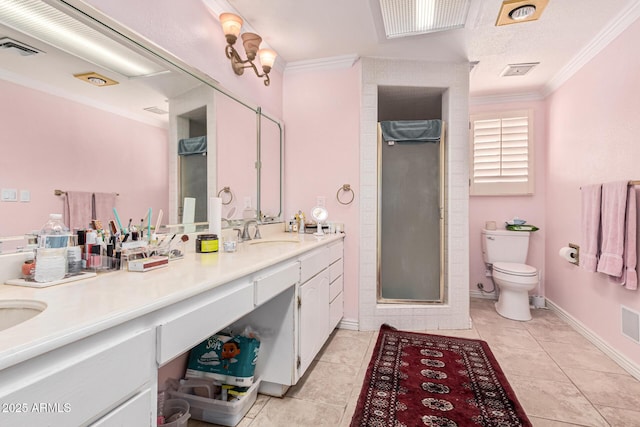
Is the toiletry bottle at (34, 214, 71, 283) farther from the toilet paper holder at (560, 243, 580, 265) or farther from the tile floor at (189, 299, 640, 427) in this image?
the toilet paper holder at (560, 243, 580, 265)

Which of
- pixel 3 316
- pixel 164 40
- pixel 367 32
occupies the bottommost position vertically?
pixel 3 316

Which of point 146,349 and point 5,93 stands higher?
point 5,93

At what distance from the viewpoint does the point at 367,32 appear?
2312 mm

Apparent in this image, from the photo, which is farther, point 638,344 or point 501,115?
point 501,115

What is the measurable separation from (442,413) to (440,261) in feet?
4.72

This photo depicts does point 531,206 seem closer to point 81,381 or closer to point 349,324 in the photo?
point 349,324

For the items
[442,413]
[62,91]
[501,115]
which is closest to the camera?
[62,91]

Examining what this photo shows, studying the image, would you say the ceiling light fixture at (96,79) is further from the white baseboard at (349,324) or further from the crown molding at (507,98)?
the crown molding at (507,98)

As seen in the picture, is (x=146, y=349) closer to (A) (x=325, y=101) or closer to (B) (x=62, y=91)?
(B) (x=62, y=91)

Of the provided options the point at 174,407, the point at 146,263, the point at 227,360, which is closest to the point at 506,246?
the point at 227,360

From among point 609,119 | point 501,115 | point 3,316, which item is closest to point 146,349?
point 3,316

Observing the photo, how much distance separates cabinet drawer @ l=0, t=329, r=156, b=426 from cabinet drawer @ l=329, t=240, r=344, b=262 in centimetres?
164

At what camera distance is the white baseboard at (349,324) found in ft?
8.86

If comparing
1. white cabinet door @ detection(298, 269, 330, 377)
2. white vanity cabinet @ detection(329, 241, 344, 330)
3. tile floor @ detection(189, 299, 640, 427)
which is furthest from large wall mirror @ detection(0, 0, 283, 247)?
tile floor @ detection(189, 299, 640, 427)
